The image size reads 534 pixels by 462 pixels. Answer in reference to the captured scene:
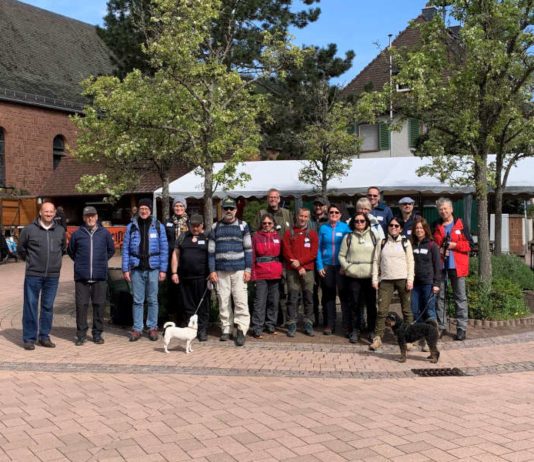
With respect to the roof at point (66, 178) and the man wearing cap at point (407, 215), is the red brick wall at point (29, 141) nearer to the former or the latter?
the roof at point (66, 178)

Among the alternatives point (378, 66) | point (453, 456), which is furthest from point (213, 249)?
point (378, 66)

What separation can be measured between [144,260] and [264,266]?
5.14 ft

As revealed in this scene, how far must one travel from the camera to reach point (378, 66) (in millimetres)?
31922

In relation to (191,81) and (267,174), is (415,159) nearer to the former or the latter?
(267,174)

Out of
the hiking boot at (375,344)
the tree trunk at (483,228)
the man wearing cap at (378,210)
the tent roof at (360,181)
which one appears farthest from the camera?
the tent roof at (360,181)

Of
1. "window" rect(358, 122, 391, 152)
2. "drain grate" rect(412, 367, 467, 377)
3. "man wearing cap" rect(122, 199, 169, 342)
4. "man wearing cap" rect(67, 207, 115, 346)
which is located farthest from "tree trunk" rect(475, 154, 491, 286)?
"window" rect(358, 122, 391, 152)

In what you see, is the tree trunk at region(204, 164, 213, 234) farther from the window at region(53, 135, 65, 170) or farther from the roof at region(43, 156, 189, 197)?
the window at region(53, 135, 65, 170)

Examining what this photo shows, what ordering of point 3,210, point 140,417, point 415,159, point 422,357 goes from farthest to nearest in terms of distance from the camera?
1. point 3,210
2. point 415,159
3. point 422,357
4. point 140,417

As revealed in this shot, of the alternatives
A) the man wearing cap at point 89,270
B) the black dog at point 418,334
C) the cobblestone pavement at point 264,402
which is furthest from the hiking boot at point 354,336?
the man wearing cap at point 89,270

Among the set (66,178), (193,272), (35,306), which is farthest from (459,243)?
(66,178)

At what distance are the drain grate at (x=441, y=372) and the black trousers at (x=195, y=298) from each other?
113 inches

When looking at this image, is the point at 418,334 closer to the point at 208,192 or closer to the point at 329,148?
the point at 208,192

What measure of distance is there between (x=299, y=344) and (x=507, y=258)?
5.93 m

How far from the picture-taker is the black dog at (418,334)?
22.1 ft
